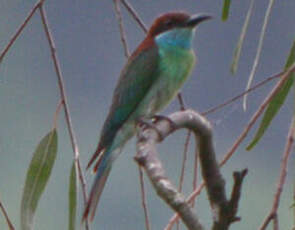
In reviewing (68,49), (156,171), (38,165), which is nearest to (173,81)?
(38,165)

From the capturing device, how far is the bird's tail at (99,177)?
1588mm

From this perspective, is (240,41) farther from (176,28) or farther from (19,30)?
(176,28)

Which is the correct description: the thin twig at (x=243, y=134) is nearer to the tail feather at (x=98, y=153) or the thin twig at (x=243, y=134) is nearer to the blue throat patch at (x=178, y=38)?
the tail feather at (x=98, y=153)

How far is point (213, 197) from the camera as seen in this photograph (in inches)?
42.1

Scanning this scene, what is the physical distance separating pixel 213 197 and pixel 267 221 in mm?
119

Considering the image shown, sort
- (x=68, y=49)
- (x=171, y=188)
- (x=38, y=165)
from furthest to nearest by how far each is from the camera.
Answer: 1. (x=68, y=49)
2. (x=38, y=165)
3. (x=171, y=188)

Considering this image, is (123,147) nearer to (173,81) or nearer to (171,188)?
(173,81)

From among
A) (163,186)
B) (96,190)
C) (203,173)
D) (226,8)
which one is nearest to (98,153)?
(96,190)

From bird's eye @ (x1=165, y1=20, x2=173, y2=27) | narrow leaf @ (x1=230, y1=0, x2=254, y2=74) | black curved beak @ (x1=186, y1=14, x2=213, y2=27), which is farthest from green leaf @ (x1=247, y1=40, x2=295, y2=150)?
bird's eye @ (x1=165, y1=20, x2=173, y2=27)

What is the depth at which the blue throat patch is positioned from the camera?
1952mm

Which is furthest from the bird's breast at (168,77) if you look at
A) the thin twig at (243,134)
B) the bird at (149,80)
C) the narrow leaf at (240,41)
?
the thin twig at (243,134)

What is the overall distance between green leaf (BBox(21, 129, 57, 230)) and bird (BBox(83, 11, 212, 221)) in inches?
3.0

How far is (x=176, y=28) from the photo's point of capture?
77.2 inches

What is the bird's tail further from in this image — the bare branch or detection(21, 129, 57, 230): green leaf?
the bare branch
